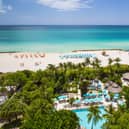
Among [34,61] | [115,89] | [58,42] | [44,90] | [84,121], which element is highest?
[58,42]

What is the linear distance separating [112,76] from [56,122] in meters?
12.5

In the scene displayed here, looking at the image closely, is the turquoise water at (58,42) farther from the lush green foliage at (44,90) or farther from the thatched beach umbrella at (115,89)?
the thatched beach umbrella at (115,89)

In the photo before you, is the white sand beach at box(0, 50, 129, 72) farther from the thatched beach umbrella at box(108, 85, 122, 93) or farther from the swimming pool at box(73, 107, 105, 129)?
the swimming pool at box(73, 107, 105, 129)

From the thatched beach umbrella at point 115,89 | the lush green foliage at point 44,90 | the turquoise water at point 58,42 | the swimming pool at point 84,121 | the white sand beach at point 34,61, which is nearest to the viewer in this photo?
the lush green foliage at point 44,90

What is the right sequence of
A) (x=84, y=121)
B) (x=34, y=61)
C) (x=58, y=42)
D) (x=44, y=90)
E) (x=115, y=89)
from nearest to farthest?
1. (x=84, y=121)
2. (x=44, y=90)
3. (x=115, y=89)
4. (x=34, y=61)
5. (x=58, y=42)

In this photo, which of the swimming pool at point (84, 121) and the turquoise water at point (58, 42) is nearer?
the swimming pool at point (84, 121)

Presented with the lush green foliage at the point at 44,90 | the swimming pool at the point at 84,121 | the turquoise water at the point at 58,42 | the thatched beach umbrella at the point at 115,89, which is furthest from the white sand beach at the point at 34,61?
the swimming pool at the point at 84,121

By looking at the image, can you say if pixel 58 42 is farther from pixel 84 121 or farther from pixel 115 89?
pixel 84 121

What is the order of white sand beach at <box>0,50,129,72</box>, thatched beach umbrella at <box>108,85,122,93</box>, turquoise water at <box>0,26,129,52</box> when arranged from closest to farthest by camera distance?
1. thatched beach umbrella at <box>108,85,122,93</box>
2. white sand beach at <box>0,50,129,72</box>
3. turquoise water at <box>0,26,129,52</box>

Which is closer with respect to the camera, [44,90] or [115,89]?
[44,90]

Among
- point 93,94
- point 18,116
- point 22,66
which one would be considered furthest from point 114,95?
point 22,66

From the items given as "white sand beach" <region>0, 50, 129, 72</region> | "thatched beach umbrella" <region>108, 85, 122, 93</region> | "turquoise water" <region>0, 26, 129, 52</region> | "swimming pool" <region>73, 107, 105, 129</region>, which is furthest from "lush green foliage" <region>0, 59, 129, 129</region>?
"turquoise water" <region>0, 26, 129, 52</region>

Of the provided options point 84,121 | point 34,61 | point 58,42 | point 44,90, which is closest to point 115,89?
point 84,121

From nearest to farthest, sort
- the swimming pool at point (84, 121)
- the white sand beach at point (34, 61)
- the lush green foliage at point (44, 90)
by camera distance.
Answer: the lush green foliage at point (44, 90), the swimming pool at point (84, 121), the white sand beach at point (34, 61)
